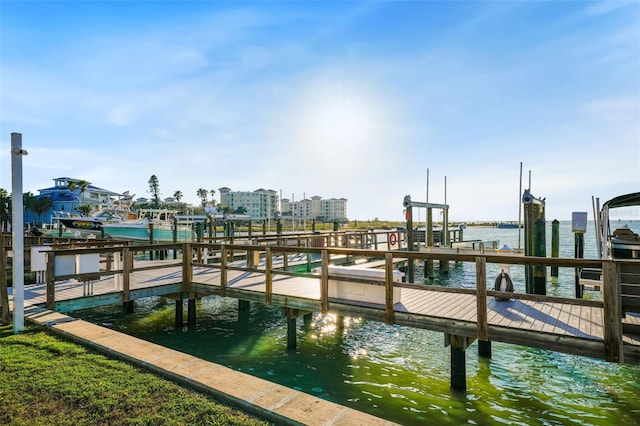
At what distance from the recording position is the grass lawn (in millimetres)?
2850

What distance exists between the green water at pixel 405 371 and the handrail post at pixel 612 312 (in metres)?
1.42

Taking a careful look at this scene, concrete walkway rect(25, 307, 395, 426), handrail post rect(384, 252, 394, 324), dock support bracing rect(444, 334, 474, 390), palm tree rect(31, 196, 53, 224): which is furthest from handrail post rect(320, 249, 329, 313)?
palm tree rect(31, 196, 53, 224)

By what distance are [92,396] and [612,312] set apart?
572 centimetres

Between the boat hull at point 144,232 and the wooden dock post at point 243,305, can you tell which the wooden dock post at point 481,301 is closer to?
the wooden dock post at point 243,305

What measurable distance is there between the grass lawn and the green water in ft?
9.55

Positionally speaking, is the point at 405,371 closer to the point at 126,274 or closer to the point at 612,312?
the point at 612,312

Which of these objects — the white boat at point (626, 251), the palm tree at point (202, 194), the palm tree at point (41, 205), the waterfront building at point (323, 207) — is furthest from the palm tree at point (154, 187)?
the white boat at point (626, 251)

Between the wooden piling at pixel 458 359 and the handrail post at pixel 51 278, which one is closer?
the wooden piling at pixel 458 359

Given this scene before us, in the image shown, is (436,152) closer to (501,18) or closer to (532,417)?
(501,18)

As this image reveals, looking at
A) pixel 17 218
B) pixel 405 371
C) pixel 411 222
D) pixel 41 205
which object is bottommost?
pixel 405 371

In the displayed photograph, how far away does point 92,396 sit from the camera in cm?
323

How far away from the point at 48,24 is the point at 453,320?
37.4ft

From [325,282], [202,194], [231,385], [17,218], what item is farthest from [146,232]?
[202,194]

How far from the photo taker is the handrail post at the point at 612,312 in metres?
4.07
